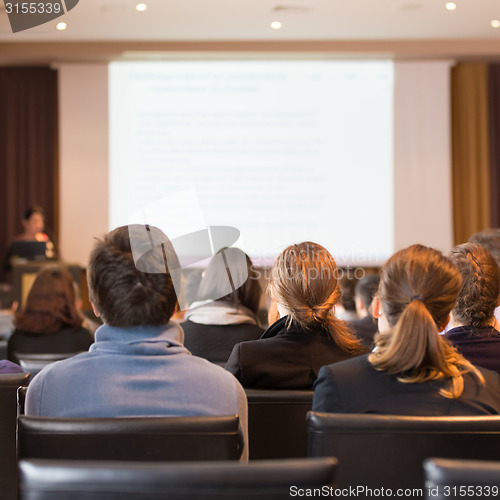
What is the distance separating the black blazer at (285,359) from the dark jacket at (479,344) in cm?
30

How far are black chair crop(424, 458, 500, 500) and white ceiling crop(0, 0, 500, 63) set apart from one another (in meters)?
5.44

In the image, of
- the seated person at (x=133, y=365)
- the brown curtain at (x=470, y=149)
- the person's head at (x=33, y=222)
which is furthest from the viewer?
the brown curtain at (x=470, y=149)

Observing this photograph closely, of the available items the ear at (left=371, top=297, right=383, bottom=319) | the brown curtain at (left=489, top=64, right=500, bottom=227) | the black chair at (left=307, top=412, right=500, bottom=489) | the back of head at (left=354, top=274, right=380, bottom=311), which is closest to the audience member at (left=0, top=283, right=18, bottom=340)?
the back of head at (left=354, top=274, right=380, bottom=311)

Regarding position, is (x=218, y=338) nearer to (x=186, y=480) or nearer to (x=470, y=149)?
(x=186, y=480)

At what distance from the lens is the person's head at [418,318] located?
1.35 meters

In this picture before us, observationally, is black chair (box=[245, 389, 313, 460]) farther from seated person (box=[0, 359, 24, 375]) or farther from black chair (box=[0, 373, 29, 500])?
seated person (box=[0, 359, 24, 375])

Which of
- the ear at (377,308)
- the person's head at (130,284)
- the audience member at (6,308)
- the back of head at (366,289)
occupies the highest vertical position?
the person's head at (130,284)

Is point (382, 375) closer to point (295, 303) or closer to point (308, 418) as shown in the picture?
point (308, 418)

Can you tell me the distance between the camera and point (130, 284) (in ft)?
4.56

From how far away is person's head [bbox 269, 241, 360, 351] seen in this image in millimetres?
1835

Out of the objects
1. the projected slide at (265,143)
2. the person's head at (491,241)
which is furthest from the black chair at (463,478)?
the projected slide at (265,143)

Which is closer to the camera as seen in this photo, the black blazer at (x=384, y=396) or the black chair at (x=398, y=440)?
the black chair at (x=398, y=440)

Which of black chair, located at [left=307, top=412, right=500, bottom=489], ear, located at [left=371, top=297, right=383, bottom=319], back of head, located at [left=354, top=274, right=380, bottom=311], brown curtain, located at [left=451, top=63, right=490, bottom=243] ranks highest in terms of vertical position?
brown curtain, located at [left=451, top=63, right=490, bottom=243]

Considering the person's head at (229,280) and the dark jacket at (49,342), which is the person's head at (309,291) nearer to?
the person's head at (229,280)
